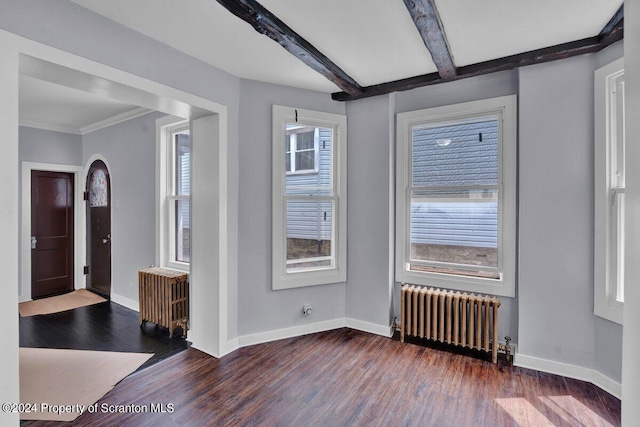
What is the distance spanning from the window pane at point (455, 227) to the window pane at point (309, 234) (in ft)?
3.01

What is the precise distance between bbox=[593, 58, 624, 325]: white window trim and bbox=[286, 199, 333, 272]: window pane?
2.30 metres

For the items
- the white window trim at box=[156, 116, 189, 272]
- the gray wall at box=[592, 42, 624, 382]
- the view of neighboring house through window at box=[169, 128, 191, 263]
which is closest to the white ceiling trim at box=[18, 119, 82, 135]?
the white window trim at box=[156, 116, 189, 272]

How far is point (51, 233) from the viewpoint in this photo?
5.04 meters

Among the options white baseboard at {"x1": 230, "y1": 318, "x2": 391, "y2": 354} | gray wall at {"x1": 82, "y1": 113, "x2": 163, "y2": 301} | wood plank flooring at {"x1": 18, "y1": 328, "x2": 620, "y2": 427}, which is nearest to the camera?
wood plank flooring at {"x1": 18, "y1": 328, "x2": 620, "y2": 427}

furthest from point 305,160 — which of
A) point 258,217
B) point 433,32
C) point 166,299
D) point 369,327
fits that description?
point 166,299

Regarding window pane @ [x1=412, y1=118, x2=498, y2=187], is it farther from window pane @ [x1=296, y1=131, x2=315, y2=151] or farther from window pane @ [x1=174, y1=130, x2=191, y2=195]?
window pane @ [x1=174, y1=130, x2=191, y2=195]

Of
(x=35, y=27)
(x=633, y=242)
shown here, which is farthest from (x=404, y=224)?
(x=35, y=27)

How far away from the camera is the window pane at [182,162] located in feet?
12.8

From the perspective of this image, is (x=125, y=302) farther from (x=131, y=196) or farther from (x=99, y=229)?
(x=131, y=196)

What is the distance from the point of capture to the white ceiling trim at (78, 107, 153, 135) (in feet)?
13.6

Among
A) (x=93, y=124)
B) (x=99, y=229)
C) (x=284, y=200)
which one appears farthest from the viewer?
(x=99, y=229)

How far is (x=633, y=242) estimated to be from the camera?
1307 millimetres

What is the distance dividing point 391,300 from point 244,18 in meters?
2.86

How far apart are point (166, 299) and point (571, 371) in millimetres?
3728
